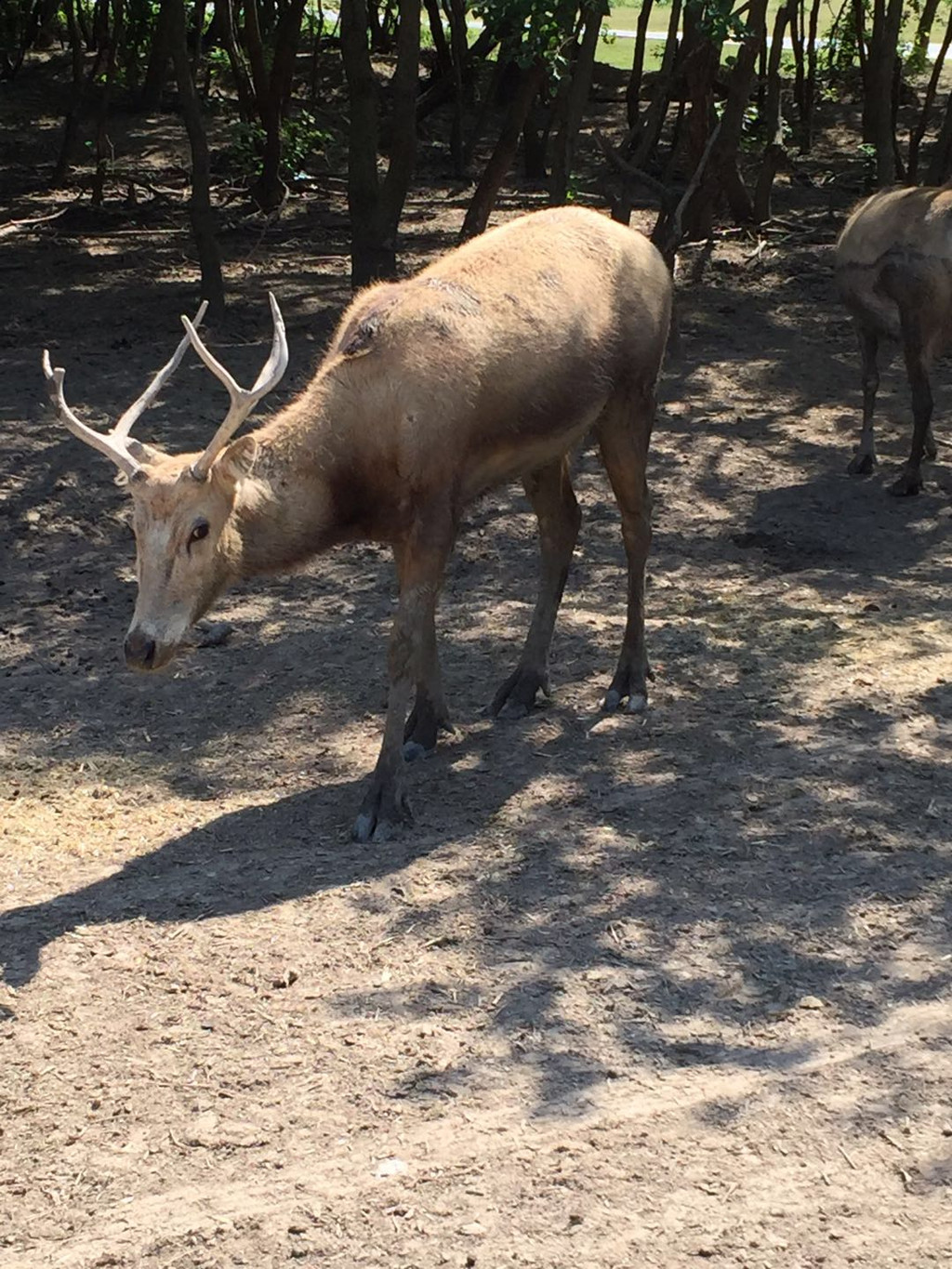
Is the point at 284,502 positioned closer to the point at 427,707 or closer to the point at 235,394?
the point at 235,394

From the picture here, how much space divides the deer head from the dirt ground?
0.87 m

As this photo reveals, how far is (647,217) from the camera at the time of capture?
15.3 metres

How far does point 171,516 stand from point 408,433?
93 cm

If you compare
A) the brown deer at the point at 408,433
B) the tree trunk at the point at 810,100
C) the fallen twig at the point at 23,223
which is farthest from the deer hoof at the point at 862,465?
the tree trunk at the point at 810,100

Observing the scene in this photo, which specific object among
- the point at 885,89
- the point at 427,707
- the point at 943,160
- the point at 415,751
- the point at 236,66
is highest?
the point at 885,89

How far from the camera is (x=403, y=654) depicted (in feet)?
19.2

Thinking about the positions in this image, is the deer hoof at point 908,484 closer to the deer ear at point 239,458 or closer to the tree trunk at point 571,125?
the tree trunk at point 571,125

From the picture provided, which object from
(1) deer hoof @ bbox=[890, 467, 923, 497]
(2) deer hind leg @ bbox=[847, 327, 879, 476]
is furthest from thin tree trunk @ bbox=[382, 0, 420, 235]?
(1) deer hoof @ bbox=[890, 467, 923, 497]

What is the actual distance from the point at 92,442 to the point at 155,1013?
1850 millimetres

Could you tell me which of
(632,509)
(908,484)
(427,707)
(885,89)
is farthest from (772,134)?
(427,707)

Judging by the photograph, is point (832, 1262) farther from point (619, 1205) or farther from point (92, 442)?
point (92, 442)

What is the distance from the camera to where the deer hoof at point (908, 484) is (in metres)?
9.62

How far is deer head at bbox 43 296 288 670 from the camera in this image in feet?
17.2

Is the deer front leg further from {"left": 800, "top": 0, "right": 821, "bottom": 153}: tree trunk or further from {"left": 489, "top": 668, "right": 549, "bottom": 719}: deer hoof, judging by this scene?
{"left": 800, "top": 0, "right": 821, "bottom": 153}: tree trunk
